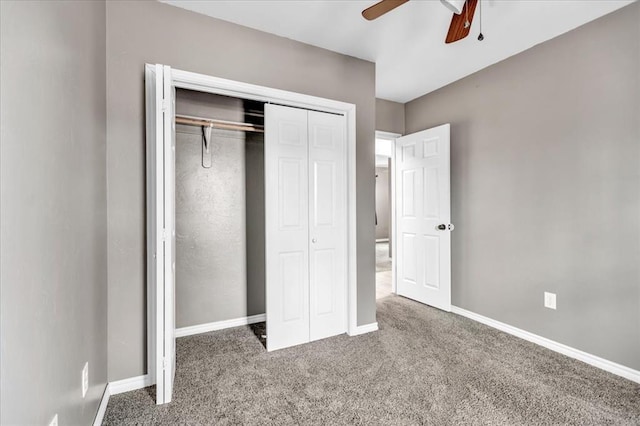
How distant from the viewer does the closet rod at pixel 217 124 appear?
2752mm

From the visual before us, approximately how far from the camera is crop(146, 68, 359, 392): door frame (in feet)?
6.86

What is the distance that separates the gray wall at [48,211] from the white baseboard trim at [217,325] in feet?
3.72

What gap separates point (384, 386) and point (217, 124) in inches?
99.2

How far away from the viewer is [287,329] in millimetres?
2693

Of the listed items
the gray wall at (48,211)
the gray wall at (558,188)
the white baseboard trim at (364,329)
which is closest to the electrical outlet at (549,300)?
the gray wall at (558,188)

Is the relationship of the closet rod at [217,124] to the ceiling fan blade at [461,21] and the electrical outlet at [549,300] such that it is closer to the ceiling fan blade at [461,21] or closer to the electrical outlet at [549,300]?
the ceiling fan blade at [461,21]

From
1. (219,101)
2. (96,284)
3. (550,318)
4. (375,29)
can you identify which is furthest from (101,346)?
(550,318)

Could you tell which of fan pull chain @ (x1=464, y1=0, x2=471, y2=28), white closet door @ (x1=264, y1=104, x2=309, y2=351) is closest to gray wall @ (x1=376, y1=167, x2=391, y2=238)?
white closet door @ (x1=264, y1=104, x2=309, y2=351)

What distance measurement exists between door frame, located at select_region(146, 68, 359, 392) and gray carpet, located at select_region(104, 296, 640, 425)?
30 centimetres

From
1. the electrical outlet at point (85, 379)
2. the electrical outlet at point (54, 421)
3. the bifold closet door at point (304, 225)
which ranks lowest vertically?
the electrical outlet at point (85, 379)

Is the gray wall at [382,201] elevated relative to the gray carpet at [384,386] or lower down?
elevated

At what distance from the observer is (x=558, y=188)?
8.70ft

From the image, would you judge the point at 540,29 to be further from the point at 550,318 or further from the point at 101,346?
the point at 101,346

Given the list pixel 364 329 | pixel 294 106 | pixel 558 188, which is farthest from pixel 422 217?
pixel 294 106
